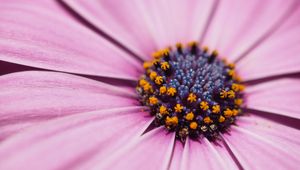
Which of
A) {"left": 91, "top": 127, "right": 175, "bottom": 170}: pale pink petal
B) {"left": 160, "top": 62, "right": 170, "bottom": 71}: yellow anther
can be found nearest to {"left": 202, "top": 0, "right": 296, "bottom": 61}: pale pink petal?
{"left": 160, "top": 62, "right": 170, "bottom": 71}: yellow anther

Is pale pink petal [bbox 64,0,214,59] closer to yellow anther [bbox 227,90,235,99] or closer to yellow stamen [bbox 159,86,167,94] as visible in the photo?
yellow stamen [bbox 159,86,167,94]

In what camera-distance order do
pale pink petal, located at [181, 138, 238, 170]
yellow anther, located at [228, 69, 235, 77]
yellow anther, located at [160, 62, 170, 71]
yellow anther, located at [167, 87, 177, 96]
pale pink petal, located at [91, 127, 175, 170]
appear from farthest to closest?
yellow anther, located at [228, 69, 235, 77] < yellow anther, located at [160, 62, 170, 71] < yellow anther, located at [167, 87, 177, 96] < pale pink petal, located at [181, 138, 238, 170] < pale pink petal, located at [91, 127, 175, 170]

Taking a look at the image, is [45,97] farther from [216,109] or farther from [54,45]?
[216,109]

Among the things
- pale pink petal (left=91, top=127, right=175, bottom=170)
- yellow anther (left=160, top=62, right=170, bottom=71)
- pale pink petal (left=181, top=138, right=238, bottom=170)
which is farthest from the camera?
yellow anther (left=160, top=62, right=170, bottom=71)

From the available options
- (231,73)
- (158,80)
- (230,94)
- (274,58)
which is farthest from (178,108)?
(274,58)

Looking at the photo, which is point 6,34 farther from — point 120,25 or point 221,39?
point 221,39

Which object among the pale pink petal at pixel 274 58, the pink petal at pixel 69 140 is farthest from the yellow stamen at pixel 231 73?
the pink petal at pixel 69 140

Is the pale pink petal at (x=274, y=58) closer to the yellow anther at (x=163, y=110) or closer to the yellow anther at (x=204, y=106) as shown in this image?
the yellow anther at (x=204, y=106)

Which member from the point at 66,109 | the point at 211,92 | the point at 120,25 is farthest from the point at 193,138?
the point at 120,25
